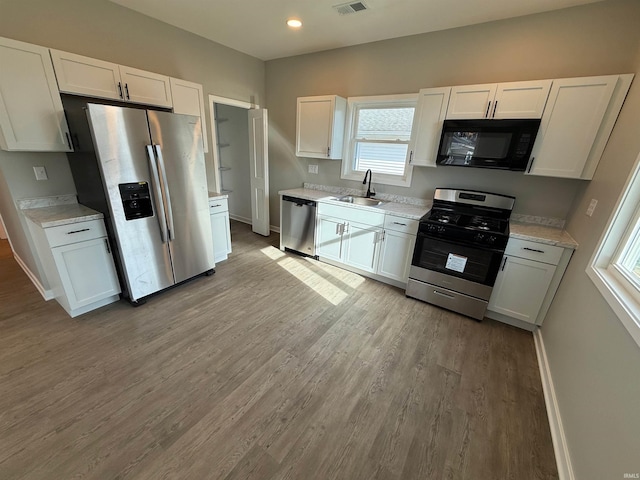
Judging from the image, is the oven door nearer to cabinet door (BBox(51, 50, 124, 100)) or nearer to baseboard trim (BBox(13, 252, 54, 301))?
cabinet door (BBox(51, 50, 124, 100))

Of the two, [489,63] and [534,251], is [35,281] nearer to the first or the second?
[534,251]

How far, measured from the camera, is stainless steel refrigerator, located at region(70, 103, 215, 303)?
2.13 meters

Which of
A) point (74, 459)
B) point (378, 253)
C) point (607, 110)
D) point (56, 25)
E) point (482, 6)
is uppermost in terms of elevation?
point (482, 6)

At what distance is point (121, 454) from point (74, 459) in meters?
0.22

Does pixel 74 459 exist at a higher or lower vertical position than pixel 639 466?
lower

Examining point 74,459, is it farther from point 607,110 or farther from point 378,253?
point 607,110

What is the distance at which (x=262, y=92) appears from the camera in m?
4.33

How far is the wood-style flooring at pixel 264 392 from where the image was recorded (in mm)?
1363

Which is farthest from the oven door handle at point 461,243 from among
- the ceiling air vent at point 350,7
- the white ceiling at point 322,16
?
the ceiling air vent at point 350,7

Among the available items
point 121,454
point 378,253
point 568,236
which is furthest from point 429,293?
point 121,454

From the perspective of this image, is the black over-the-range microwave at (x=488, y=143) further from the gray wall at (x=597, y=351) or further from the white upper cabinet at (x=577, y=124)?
the gray wall at (x=597, y=351)

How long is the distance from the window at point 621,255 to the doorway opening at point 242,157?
390cm

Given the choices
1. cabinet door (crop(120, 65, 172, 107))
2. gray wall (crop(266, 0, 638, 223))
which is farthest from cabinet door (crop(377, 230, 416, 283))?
cabinet door (crop(120, 65, 172, 107))

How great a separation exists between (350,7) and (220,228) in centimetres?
274
